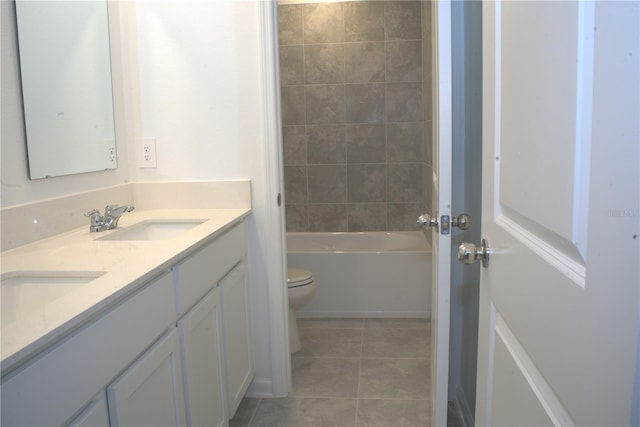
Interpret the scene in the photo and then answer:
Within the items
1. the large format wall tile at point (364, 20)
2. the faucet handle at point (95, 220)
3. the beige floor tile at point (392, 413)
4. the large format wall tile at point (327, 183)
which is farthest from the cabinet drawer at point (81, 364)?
the large format wall tile at point (364, 20)

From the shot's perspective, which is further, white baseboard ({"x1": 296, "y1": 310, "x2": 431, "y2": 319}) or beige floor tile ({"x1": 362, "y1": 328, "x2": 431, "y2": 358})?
white baseboard ({"x1": 296, "y1": 310, "x2": 431, "y2": 319})

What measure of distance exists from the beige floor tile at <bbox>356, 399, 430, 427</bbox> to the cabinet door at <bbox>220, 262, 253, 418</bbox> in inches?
20.3

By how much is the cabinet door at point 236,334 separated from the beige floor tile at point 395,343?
849mm

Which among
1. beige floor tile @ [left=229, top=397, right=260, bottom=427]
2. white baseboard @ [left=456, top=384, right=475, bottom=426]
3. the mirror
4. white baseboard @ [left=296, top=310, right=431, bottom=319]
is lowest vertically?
beige floor tile @ [left=229, top=397, right=260, bottom=427]

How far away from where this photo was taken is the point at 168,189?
2.27 meters

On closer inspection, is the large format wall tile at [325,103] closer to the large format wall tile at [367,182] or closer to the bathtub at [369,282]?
the large format wall tile at [367,182]

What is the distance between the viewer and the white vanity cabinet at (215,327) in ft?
5.02

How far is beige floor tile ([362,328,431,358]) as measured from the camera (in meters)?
2.83

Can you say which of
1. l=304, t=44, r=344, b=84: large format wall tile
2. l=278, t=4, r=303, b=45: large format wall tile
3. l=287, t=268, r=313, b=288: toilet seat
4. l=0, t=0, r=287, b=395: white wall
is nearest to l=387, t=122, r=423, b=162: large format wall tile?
l=304, t=44, r=344, b=84: large format wall tile

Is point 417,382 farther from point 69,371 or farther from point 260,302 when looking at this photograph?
point 69,371

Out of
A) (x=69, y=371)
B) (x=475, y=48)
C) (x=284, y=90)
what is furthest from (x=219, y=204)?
(x=284, y=90)

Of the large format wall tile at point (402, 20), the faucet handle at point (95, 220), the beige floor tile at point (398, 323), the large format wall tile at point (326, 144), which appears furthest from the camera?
the large format wall tile at point (326, 144)

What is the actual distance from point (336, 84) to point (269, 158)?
199 centimetres

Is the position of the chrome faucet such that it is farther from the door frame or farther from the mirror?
the door frame
